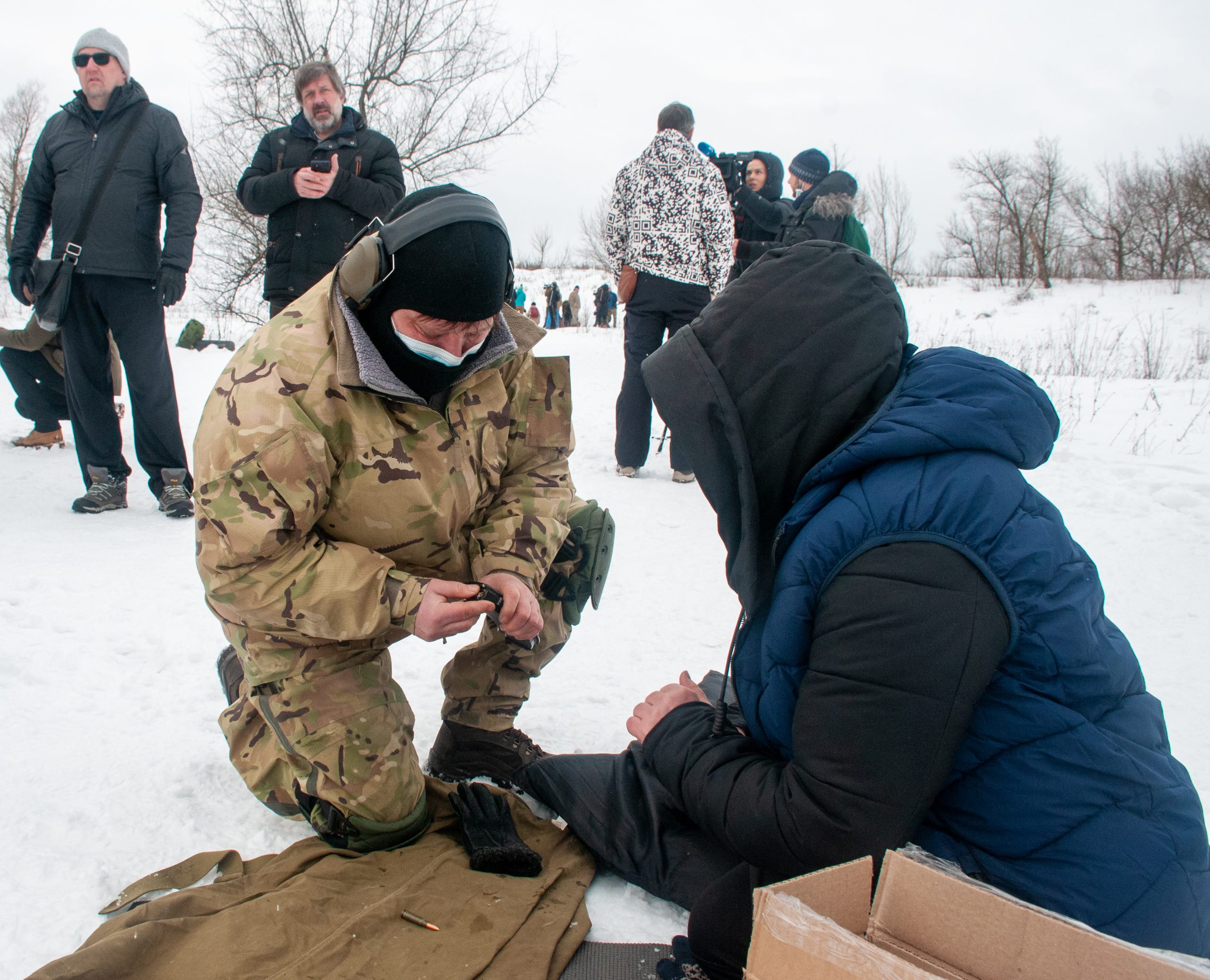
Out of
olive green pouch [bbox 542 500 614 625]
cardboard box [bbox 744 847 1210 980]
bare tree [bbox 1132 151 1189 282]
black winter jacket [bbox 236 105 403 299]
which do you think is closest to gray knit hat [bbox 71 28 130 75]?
black winter jacket [bbox 236 105 403 299]

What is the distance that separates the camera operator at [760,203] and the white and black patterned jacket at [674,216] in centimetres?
76

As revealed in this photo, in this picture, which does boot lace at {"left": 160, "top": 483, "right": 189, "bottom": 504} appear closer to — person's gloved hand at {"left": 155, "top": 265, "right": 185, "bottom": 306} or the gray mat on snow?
person's gloved hand at {"left": 155, "top": 265, "right": 185, "bottom": 306}

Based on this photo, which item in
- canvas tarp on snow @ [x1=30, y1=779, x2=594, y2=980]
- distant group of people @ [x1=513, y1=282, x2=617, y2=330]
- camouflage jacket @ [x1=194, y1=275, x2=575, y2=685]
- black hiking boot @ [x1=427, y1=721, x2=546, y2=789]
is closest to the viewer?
canvas tarp on snow @ [x1=30, y1=779, x2=594, y2=980]

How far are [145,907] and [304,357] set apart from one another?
3.30 feet

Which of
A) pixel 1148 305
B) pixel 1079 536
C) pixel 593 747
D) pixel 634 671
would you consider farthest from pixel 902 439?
pixel 1148 305

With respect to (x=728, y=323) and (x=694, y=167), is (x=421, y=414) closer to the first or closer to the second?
(x=728, y=323)

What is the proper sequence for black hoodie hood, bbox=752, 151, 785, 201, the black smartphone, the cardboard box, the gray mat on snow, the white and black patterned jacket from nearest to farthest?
the cardboard box, the gray mat on snow, the black smartphone, the white and black patterned jacket, black hoodie hood, bbox=752, 151, 785, 201

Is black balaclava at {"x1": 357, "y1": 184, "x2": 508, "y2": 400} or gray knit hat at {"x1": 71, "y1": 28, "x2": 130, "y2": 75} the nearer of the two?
black balaclava at {"x1": 357, "y1": 184, "x2": 508, "y2": 400}

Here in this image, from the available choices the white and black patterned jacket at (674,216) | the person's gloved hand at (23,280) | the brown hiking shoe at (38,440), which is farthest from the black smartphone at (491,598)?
the brown hiking shoe at (38,440)

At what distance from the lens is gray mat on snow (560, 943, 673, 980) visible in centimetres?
141

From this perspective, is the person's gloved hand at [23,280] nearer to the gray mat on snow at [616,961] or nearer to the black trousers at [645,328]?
the black trousers at [645,328]

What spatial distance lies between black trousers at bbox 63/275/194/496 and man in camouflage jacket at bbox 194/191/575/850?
2.35 meters

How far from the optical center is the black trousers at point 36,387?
4.49 meters

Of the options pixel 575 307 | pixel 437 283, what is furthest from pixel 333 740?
pixel 575 307
